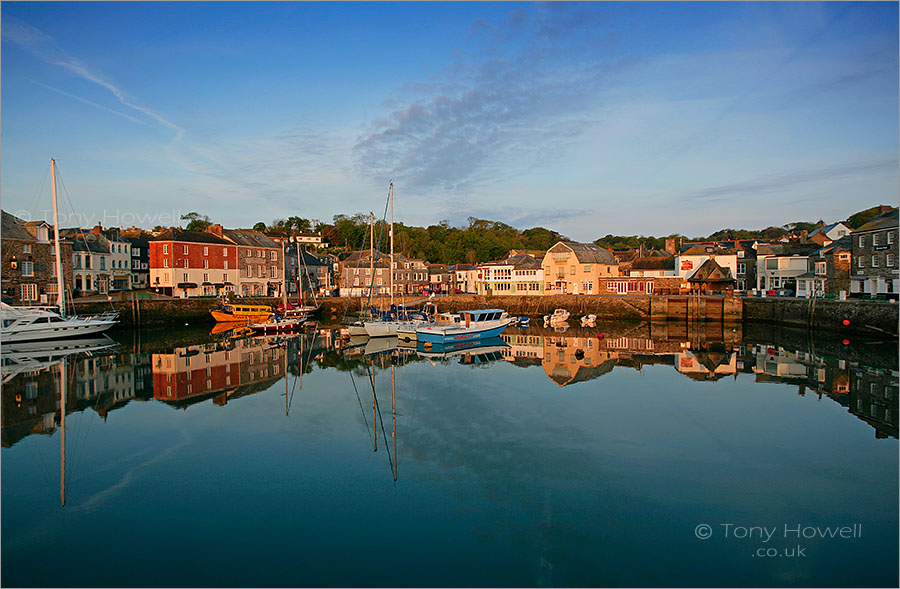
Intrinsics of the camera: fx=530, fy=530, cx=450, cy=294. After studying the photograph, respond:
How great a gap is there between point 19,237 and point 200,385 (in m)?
29.8

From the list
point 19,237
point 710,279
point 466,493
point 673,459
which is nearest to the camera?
point 466,493

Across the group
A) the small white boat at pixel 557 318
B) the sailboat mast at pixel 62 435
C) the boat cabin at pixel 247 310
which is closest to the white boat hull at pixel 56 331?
the boat cabin at pixel 247 310

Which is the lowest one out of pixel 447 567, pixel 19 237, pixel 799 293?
pixel 447 567

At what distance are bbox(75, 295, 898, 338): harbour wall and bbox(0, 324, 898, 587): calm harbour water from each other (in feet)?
45.8

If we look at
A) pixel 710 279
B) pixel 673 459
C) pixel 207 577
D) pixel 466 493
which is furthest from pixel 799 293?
pixel 207 577

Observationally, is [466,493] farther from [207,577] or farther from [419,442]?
[207,577]

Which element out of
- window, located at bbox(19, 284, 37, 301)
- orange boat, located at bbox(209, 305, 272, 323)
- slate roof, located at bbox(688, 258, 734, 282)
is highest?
slate roof, located at bbox(688, 258, 734, 282)

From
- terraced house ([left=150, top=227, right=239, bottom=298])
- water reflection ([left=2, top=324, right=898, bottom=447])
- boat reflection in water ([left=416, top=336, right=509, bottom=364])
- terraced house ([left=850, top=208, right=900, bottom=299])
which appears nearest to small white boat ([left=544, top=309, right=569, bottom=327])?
water reflection ([left=2, top=324, right=898, bottom=447])

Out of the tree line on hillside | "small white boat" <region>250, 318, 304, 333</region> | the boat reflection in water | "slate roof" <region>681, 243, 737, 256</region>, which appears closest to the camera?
the boat reflection in water

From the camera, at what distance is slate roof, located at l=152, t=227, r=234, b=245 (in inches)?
2082

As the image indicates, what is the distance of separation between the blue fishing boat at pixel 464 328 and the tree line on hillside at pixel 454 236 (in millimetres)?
43588

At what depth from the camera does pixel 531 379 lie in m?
21.8

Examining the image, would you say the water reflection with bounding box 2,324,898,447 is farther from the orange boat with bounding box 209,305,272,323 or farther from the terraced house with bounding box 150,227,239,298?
the terraced house with bounding box 150,227,239,298

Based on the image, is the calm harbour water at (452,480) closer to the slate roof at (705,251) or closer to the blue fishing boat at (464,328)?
the blue fishing boat at (464,328)
